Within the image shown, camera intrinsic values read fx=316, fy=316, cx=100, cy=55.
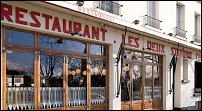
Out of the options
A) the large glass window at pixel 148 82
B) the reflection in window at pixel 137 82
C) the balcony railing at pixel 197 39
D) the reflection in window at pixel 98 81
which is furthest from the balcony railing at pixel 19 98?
the balcony railing at pixel 197 39

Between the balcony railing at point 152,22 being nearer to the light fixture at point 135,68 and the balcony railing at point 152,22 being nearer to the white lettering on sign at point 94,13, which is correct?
the light fixture at point 135,68

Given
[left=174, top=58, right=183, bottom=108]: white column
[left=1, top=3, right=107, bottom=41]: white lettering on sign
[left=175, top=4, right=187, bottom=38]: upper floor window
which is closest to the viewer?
[left=1, top=3, right=107, bottom=41]: white lettering on sign

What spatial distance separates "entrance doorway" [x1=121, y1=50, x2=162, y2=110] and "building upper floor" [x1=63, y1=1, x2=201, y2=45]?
4.25ft

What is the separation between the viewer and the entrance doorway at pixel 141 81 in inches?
466

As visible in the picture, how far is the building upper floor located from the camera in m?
10.7

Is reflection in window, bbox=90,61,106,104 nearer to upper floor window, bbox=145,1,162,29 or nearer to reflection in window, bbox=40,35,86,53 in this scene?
reflection in window, bbox=40,35,86,53

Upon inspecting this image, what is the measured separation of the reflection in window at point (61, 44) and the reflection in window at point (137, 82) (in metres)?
3.13

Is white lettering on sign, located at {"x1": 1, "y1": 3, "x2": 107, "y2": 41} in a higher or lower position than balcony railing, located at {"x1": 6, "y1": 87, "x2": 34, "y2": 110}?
higher

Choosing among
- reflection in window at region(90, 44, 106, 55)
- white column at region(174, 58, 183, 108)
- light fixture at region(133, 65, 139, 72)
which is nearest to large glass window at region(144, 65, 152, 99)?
light fixture at region(133, 65, 139, 72)

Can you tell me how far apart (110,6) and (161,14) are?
3940 millimetres

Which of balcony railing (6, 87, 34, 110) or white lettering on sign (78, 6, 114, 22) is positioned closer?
balcony railing (6, 87, 34, 110)

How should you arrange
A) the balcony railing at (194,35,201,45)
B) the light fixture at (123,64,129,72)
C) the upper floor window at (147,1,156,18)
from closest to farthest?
the light fixture at (123,64,129,72) → the upper floor window at (147,1,156,18) → the balcony railing at (194,35,201,45)

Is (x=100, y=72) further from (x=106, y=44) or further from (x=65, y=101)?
(x=65, y=101)

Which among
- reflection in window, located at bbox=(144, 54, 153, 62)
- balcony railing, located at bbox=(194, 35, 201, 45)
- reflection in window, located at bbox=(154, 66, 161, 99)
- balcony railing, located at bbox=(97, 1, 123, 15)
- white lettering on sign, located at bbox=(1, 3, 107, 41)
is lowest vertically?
reflection in window, located at bbox=(154, 66, 161, 99)
